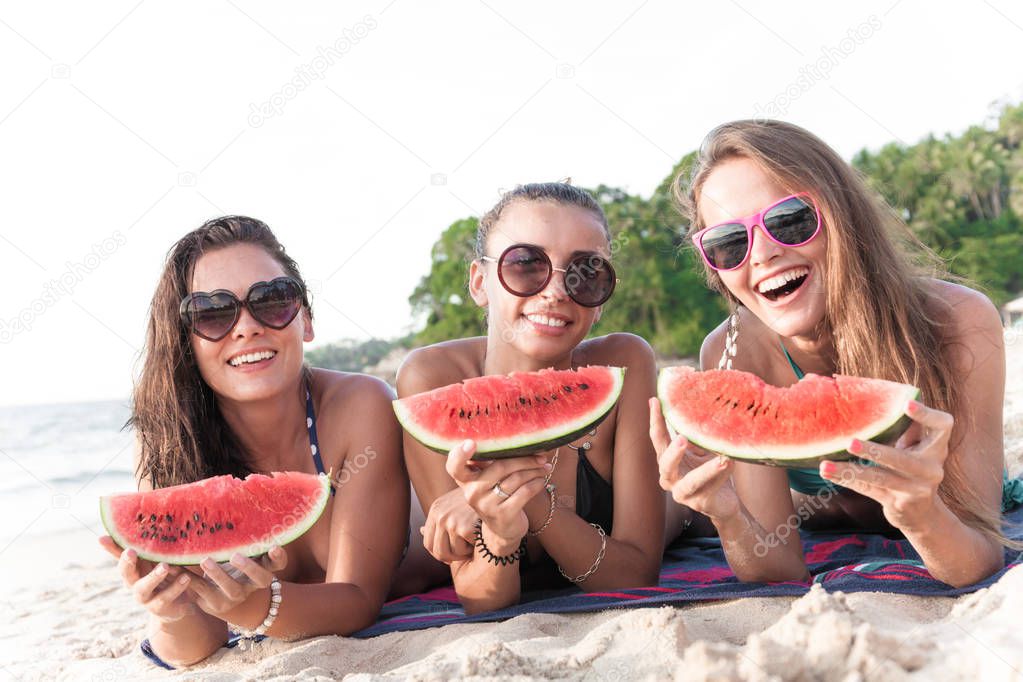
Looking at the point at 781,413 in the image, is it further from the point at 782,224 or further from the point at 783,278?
the point at 782,224

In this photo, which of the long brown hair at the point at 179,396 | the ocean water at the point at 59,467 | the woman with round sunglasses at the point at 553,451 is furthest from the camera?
the ocean water at the point at 59,467

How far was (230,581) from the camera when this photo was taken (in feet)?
10.0

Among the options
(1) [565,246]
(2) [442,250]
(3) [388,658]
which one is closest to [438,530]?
(3) [388,658]

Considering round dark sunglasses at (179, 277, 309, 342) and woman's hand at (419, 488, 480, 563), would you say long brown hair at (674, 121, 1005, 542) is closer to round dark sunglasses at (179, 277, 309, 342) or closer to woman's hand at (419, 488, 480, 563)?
woman's hand at (419, 488, 480, 563)

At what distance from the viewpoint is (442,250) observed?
39.3 meters

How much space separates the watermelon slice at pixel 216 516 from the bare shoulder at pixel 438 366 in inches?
28.1

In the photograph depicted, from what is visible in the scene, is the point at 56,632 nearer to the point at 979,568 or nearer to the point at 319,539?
the point at 319,539

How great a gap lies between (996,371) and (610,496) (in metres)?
1.82

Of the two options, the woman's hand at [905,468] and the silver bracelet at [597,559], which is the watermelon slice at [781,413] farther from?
the silver bracelet at [597,559]

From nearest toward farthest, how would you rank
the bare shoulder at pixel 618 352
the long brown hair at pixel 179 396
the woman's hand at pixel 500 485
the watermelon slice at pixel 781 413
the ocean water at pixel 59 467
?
the watermelon slice at pixel 781 413 < the woman's hand at pixel 500 485 < the long brown hair at pixel 179 396 < the bare shoulder at pixel 618 352 < the ocean water at pixel 59 467

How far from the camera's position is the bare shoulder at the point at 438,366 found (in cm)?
402

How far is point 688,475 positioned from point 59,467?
61.3 ft

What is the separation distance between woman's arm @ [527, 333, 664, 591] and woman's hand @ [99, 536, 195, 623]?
1453 mm

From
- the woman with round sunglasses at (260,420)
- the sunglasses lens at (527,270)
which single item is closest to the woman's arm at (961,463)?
the sunglasses lens at (527,270)
